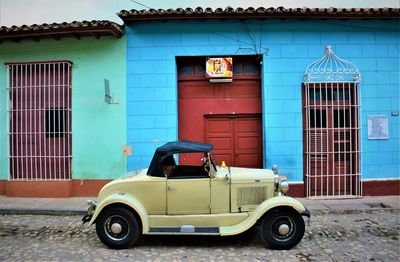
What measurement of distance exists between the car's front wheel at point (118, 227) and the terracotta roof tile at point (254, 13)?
4.91 m

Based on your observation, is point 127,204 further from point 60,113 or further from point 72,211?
point 60,113

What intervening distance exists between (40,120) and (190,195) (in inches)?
212

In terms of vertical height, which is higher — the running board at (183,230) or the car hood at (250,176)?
the car hood at (250,176)

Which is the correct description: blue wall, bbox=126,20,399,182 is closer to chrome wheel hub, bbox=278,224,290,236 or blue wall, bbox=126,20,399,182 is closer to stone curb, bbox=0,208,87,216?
stone curb, bbox=0,208,87,216

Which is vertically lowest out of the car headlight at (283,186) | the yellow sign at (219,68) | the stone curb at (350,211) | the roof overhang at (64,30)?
the stone curb at (350,211)

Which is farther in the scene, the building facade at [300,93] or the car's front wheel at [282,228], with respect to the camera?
the building facade at [300,93]

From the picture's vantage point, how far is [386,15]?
7.95 metres

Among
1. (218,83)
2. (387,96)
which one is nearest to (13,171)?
(218,83)

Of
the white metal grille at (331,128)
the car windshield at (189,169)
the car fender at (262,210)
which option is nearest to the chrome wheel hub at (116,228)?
the car windshield at (189,169)

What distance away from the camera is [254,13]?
25.5 ft

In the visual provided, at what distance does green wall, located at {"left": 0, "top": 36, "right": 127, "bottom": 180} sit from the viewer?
8.20m

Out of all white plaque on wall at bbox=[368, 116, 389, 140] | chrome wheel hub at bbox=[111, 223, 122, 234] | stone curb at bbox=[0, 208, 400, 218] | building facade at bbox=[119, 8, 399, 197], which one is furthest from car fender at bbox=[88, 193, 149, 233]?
white plaque on wall at bbox=[368, 116, 389, 140]

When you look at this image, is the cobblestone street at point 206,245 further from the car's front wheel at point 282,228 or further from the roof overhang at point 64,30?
the roof overhang at point 64,30

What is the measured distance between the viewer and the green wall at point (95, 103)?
8.20m
